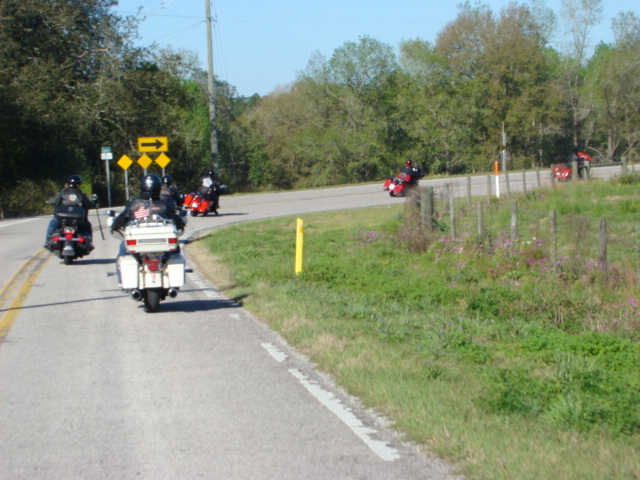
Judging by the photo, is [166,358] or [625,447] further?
[166,358]

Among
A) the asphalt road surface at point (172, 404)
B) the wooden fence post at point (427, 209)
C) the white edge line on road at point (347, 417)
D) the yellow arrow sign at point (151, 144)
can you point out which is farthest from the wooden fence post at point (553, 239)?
the yellow arrow sign at point (151, 144)

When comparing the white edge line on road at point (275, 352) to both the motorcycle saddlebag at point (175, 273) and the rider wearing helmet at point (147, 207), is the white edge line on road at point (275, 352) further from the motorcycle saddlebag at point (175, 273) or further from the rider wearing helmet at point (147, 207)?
the rider wearing helmet at point (147, 207)

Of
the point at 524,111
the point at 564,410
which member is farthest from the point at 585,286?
the point at 524,111

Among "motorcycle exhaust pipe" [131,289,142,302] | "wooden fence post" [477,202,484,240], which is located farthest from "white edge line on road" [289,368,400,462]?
"wooden fence post" [477,202,484,240]

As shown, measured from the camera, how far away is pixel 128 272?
10.7 m

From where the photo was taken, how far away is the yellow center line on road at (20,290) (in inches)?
420

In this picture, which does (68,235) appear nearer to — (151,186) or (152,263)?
(151,186)

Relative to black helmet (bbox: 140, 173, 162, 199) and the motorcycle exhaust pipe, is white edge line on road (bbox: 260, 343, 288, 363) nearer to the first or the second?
the motorcycle exhaust pipe

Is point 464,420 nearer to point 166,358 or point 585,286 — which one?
point 166,358

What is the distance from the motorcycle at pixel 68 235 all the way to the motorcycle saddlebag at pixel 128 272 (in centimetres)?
663

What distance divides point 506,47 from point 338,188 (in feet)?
93.1

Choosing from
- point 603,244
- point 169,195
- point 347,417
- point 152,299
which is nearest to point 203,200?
point 169,195

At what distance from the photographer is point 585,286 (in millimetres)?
12781

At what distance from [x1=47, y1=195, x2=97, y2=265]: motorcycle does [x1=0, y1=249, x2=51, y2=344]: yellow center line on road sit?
0.57 meters
